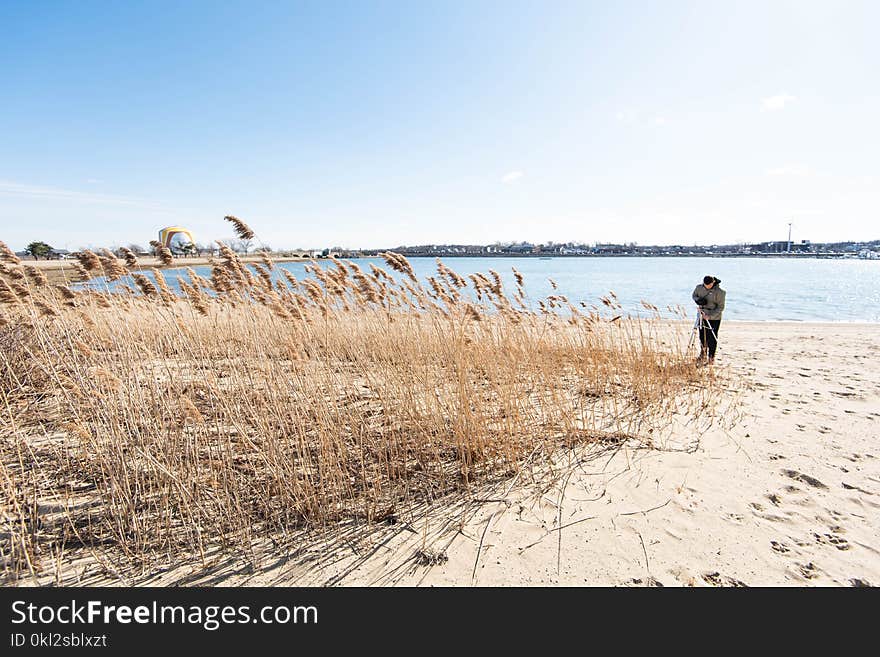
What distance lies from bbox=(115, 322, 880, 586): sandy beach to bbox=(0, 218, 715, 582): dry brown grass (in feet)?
1.49

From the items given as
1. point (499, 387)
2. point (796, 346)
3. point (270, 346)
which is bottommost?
point (796, 346)

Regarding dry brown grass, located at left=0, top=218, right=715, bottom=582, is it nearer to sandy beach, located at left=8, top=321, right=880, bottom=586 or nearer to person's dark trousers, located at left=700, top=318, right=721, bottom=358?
sandy beach, located at left=8, top=321, right=880, bottom=586

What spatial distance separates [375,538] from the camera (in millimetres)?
2727

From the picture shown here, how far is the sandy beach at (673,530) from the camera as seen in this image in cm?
238

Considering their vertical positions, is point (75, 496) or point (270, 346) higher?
point (270, 346)

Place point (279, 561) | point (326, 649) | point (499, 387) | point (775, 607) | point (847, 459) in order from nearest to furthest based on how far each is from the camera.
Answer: point (326, 649) → point (775, 607) → point (279, 561) → point (847, 459) → point (499, 387)

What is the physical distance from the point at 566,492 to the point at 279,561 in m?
2.26

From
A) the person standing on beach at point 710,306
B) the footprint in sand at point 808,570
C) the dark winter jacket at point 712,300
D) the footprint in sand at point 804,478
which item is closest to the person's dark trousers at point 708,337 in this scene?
the person standing on beach at point 710,306

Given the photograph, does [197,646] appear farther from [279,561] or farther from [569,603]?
[569,603]

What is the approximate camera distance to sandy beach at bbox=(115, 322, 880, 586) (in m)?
2.38

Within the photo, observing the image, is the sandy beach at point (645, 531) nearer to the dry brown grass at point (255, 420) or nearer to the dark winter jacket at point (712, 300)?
the dry brown grass at point (255, 420)

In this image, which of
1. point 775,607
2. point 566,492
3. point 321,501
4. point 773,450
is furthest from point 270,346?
point 773,450

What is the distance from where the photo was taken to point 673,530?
9.13ft

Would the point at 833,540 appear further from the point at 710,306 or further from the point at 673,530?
the point at 710,306
